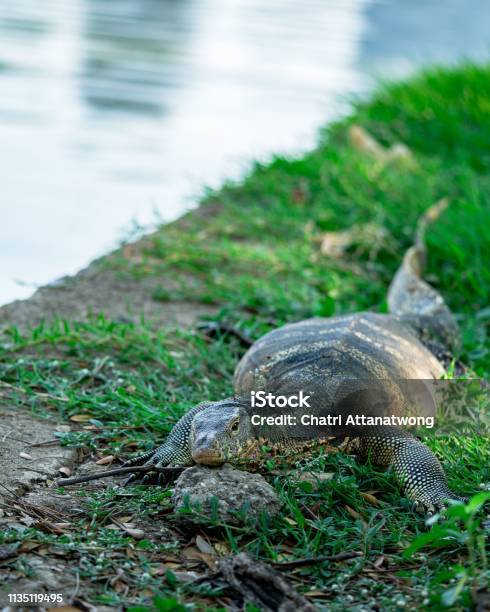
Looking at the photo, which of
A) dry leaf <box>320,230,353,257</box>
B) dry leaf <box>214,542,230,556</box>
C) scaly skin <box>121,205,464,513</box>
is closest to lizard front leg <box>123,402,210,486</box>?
scaly skin <box>121,205,464,513</box>

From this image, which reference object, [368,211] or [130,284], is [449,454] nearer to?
[130,284]

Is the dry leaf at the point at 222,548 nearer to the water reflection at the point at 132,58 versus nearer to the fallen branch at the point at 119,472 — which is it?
the fallen branch at the point at 119,472

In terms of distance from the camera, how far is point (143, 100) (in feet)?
38.8

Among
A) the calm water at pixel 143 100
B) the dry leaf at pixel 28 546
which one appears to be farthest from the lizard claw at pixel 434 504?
the calm water at pixel 143 100

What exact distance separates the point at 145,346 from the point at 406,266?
1815 mm

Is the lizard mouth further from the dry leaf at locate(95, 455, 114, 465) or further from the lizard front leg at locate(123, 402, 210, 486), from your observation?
the dry leaf at locate(95, 455, 114, 465)

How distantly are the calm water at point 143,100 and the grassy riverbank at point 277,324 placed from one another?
60cm

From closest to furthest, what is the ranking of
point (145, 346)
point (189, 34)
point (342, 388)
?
point (342, 388)
point (145, 346)
point (189, 34)

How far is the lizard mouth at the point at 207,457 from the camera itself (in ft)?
10.1

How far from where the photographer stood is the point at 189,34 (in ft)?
60.2

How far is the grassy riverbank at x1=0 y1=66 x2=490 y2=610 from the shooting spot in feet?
9.28

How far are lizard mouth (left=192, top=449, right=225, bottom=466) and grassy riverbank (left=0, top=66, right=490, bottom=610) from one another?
0.69 ft

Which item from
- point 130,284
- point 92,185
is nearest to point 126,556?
point 130,284

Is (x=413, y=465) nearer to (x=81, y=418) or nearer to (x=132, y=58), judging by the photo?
(x=81, y=418)
